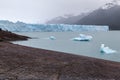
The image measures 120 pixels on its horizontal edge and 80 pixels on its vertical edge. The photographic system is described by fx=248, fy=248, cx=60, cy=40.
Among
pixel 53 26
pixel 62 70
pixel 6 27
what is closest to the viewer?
pixel 62 70

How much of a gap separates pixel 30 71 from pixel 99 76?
188 cm

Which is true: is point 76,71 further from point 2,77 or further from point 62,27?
point 62,27

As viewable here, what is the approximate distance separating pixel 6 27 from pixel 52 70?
89872 mm

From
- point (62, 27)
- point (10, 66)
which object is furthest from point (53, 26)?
point (10, 66)

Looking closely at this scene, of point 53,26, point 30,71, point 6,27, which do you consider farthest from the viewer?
point 53,26

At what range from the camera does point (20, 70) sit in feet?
22.0

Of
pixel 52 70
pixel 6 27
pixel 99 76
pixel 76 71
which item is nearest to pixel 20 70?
pixel 52 70

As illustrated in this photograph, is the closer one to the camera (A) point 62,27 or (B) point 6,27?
(B) point 6,27

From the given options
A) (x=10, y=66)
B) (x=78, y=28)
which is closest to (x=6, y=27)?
(x=78, y=28)

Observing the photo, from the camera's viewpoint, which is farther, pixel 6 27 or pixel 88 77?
pixel 6 27

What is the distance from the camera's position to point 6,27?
9444 cm

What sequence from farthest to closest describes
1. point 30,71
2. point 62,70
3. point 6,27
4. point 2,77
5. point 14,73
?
point 6,27 < point 62,70 < point 30,71 < point 14,73 < point 2,77

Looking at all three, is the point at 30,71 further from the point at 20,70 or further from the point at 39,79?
the point at 39,79

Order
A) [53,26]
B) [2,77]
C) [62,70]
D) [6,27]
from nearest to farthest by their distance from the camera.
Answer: [2,77], [62,70], [6,27], [53,26]
